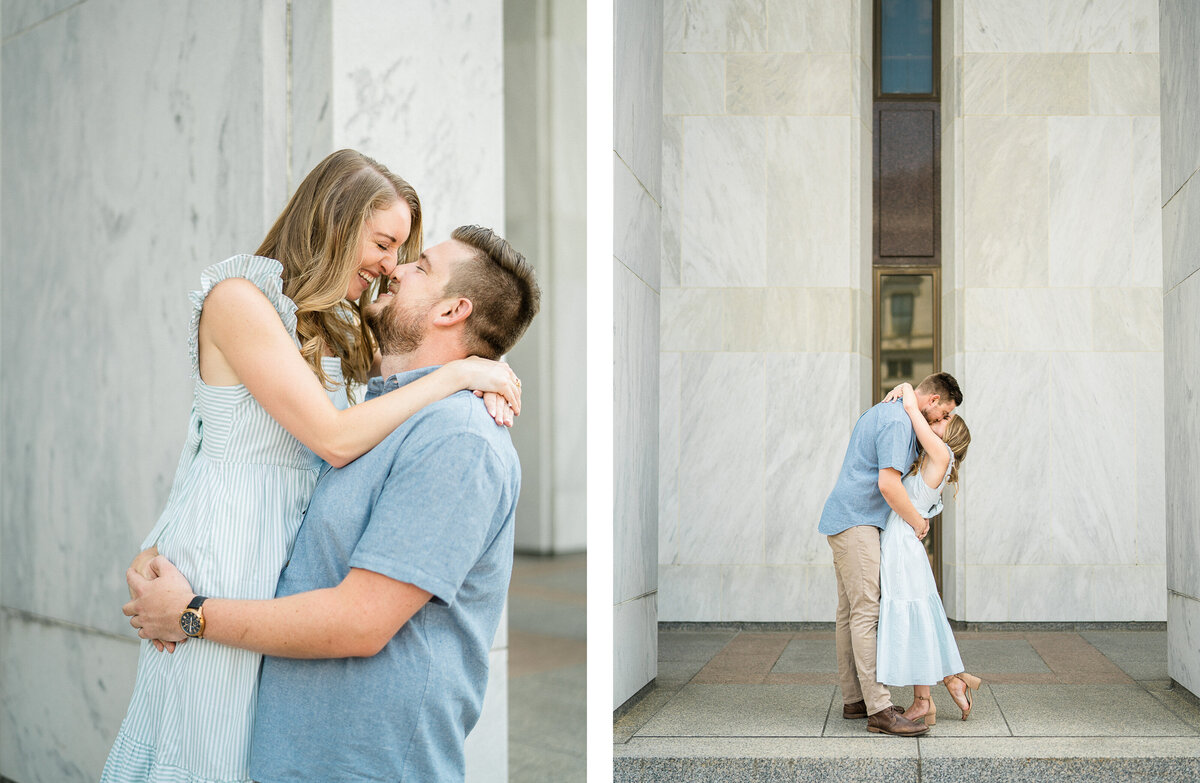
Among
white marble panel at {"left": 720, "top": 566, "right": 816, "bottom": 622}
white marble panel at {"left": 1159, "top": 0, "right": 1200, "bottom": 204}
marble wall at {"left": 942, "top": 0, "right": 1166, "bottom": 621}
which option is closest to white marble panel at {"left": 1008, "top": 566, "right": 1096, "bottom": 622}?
marble wall at {"left": 942, "top": 0, "right": 1166, "bottom": 621}

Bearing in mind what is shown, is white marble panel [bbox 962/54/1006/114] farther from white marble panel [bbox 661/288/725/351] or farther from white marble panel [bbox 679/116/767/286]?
white marble panel [bbox 661/288/725/351]

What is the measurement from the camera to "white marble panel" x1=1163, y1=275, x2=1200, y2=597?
555 centimetres

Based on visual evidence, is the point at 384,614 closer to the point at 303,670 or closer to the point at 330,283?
the point at 303,670

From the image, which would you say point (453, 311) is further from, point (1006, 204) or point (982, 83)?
point (982, 83)

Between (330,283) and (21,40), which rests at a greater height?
(21,40)

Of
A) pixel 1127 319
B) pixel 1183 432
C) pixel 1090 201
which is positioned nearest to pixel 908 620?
pixel 1183 432

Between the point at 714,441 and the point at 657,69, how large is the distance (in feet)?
12.5

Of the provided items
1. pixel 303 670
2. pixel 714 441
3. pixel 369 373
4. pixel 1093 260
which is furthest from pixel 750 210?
pixel 303 670

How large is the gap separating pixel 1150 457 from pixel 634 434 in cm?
588

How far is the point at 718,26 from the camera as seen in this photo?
9.13 metres

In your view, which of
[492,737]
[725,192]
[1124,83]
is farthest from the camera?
[725,192]

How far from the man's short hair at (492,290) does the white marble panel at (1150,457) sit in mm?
8544

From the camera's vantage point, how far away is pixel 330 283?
6.31 ft

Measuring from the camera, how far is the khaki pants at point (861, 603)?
16.9 feet
